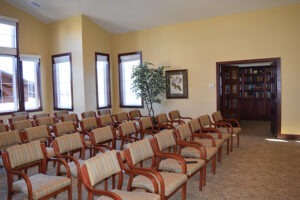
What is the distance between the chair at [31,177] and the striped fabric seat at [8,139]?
1.17 metres

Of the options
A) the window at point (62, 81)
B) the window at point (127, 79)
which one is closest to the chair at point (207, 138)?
the window at point (127, 79)

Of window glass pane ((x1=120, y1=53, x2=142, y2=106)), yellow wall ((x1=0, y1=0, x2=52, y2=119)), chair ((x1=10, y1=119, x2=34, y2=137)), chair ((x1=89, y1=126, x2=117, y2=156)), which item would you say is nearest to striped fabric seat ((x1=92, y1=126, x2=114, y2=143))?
chair ((x1=89, y1=126, x2=117, y2=156))

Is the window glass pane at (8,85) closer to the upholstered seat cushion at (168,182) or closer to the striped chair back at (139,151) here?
the striped chair back at (139,151)

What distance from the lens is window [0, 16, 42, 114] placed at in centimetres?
751

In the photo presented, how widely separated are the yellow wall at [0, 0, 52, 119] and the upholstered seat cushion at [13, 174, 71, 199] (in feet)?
17.6

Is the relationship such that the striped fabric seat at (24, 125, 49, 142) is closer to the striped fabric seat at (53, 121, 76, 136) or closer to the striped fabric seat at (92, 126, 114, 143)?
the striped fabric seat at (53, 121, 76, 136)

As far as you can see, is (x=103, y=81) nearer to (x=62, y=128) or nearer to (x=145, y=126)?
(x=145, y=126)

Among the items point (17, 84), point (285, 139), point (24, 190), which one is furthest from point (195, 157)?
point (17, 84)

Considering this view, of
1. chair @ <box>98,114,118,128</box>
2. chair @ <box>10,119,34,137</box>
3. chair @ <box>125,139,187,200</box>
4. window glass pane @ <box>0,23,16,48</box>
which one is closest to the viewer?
chair @ <box>125,139,187,200</box>

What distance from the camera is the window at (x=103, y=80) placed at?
857cm

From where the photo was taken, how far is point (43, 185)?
273 centimetres

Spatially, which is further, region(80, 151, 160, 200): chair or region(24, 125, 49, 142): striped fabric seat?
region(24, 125, 49, 142): striped fabric seat

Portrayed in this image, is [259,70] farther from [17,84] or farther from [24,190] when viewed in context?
[24,190]

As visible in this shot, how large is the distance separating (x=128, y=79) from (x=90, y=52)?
1579 mm
